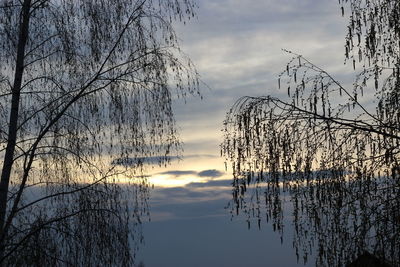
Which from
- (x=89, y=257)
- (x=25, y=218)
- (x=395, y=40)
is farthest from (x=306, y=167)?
(x=25, y=218)

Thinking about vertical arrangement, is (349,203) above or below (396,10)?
below

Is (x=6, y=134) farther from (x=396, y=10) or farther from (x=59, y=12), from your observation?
(x=396, y=10)

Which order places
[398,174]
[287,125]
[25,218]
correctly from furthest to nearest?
1. [25,218]
2. [287,125]
3. [398,174]

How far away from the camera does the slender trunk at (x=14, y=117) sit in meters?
6.36

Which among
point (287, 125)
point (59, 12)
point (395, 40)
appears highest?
point (59, 12)

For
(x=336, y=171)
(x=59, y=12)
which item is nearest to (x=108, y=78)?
(x=59, y=12)

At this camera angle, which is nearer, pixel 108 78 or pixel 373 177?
pixel 373 177

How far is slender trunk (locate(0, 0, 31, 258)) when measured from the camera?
6.36 m

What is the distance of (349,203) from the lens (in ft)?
15.6

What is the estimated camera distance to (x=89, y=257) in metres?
6.06

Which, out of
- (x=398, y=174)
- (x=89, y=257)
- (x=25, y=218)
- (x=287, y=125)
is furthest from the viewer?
(x=25, y=218)

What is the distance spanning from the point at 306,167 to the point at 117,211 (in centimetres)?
237

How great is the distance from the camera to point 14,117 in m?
6.54

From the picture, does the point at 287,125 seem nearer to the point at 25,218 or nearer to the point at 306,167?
the point at 306,167
